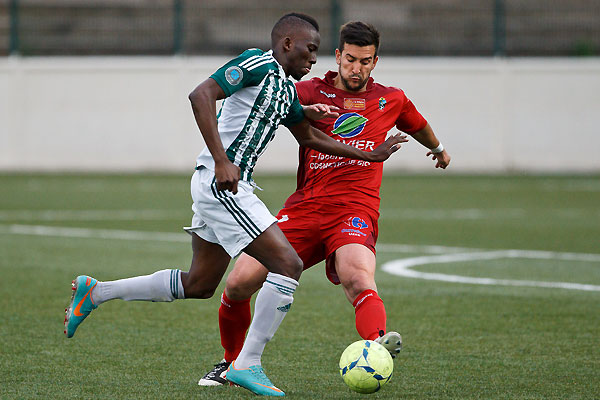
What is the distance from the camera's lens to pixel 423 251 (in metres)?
11.6

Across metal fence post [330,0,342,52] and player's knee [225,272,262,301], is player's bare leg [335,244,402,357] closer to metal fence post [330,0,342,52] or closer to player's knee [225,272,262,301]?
player's knee [225,272,262,301]

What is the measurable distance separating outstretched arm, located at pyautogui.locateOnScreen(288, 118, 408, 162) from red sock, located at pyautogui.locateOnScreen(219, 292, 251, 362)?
99 cm

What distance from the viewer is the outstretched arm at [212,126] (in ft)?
16.8

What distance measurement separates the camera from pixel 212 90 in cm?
516

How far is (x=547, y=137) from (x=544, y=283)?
687 inches

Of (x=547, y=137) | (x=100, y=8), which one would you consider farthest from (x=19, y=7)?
(x=547, y=137)

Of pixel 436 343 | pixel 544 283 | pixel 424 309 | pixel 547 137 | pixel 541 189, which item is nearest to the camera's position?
pixel 436 343

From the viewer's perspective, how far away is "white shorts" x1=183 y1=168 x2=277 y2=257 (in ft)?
17.5

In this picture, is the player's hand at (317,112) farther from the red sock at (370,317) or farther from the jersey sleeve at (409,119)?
the red sock at (370,317)

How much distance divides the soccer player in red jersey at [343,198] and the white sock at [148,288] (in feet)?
0.98

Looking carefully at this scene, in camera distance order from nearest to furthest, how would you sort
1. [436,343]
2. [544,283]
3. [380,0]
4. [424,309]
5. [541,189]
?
[436,343] < [424,309] < [544,283] < [541,189] < [380,0]

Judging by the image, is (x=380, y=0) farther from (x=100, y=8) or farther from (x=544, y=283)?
(x=544, y=283)

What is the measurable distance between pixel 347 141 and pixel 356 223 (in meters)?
0.57

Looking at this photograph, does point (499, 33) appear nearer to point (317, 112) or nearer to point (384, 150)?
point (384, 150)
